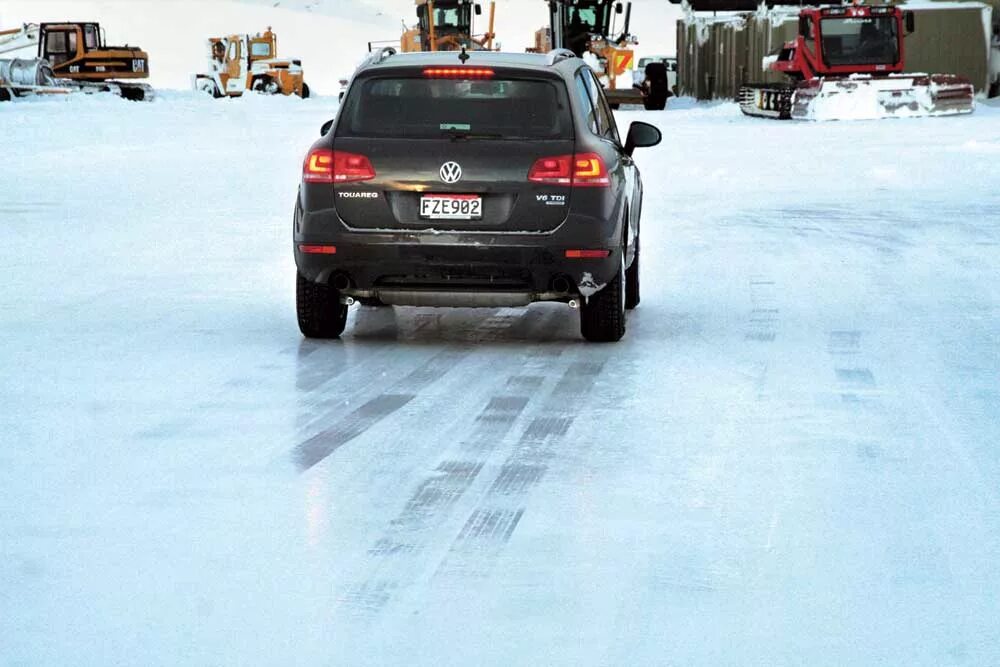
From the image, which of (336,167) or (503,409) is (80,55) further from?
(503,409)

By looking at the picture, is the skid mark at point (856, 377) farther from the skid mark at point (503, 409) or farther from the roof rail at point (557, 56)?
the roof rail at point (557, 56)

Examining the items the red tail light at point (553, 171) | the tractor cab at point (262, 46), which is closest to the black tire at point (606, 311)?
the red tail light at point (553, 171)

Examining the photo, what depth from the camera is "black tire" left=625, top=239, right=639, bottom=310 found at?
1180 cm

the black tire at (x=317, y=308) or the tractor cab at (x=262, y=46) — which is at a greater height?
the tractor cab at (x=262, y=46)

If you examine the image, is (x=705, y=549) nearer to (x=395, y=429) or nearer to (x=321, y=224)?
(x=395, y=429)

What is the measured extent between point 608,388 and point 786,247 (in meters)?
7.04

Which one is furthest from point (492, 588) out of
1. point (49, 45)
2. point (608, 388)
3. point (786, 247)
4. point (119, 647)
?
point (49, 45)

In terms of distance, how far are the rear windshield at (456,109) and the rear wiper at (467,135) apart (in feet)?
0.06

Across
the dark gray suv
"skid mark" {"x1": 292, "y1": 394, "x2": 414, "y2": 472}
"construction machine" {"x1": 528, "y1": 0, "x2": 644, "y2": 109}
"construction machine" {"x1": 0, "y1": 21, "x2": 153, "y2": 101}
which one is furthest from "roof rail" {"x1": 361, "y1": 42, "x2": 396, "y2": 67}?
"construction machine" {"x1": 0, "y1": 21, "x2": 153, "y2": 101}

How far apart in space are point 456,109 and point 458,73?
191 mm

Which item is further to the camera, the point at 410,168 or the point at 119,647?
the point at 410,168

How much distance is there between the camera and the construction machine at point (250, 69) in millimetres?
74312

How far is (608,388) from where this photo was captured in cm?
875

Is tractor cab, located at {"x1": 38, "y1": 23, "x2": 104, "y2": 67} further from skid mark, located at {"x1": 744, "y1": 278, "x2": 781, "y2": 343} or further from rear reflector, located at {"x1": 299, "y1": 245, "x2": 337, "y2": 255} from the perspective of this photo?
rear reflector, located at {"x1": 299, "y1": 245, "x2": 337, "y2": 255}
